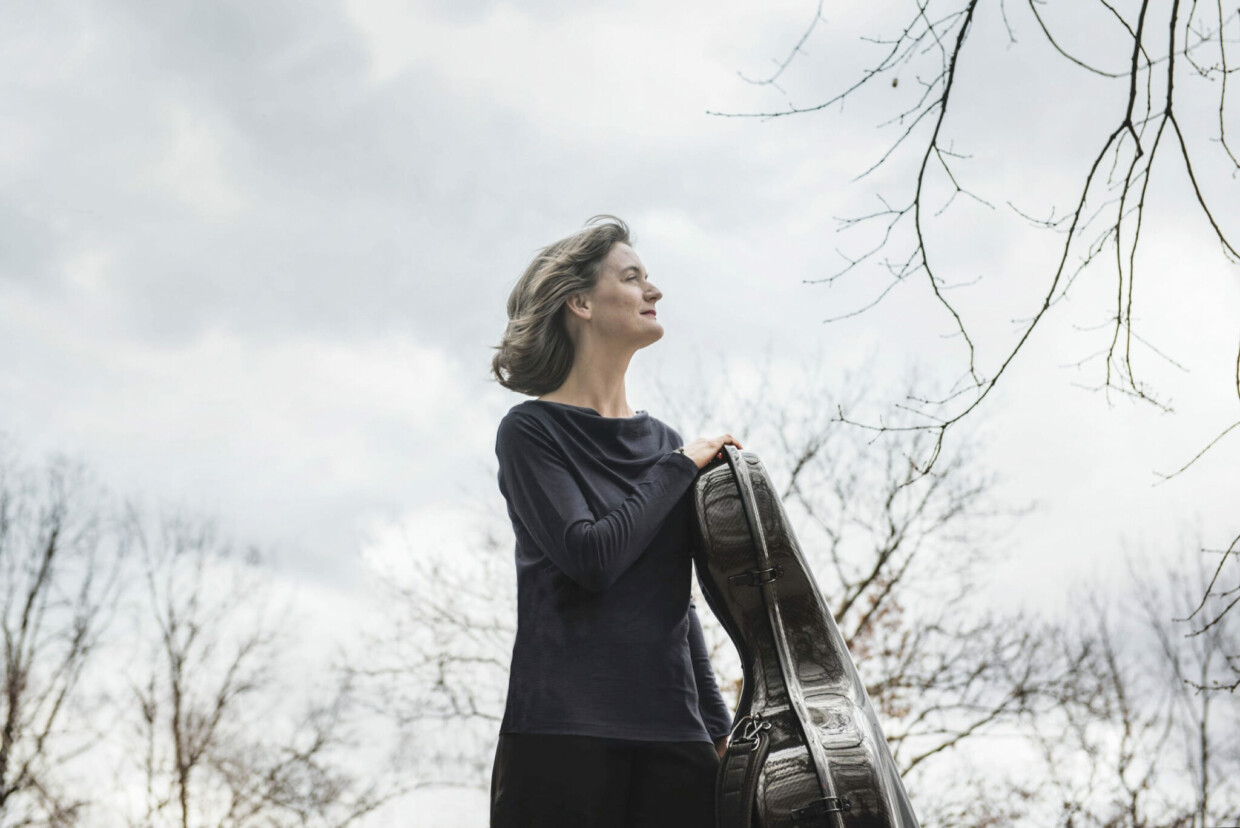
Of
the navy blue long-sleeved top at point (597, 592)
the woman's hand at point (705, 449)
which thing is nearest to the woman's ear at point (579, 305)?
the navy blue long-sleeved top at point (597, 592)

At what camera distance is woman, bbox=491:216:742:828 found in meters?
1.86

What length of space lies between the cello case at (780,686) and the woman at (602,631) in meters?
0.11

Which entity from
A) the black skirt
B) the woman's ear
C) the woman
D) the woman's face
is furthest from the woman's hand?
the black skirt

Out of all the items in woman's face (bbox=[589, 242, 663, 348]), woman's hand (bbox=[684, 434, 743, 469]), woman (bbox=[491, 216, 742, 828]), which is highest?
woman's face (bbox=[589, 242, 663, 348])

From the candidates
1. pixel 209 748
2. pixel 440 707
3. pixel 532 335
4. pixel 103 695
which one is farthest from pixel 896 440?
pixel 103 695

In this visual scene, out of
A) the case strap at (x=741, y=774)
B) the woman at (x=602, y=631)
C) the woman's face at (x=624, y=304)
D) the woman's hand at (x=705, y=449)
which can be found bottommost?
the case strap at (x=741, y=774)

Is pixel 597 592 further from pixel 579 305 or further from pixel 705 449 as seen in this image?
pixel 579 305

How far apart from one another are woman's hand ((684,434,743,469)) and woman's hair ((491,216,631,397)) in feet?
1.33

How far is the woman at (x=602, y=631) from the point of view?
1.86m

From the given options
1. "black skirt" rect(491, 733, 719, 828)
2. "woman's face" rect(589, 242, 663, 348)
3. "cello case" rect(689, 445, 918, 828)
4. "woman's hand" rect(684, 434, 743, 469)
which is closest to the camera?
"cello case" rect(689, 445, 918, 828)

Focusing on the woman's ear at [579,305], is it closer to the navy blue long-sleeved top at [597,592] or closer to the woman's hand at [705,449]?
the navy blue long-sleeved top at [597,592]

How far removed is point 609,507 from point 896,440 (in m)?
8.78

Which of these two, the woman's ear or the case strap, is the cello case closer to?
the case strap

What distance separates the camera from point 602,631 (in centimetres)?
196
